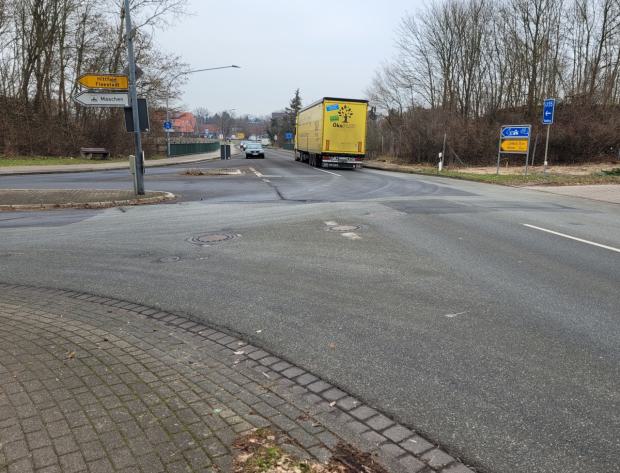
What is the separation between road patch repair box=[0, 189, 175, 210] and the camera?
14.3m

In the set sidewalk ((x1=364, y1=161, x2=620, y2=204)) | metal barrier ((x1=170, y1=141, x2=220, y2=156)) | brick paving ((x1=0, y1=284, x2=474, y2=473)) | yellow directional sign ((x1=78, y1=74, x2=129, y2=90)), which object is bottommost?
sidewalk ((x1=364, y1=161, x2=620, y2=204))

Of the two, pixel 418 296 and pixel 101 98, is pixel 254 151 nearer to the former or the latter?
pixel 101 98

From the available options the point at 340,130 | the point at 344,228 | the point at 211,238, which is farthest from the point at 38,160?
the point at 344,228

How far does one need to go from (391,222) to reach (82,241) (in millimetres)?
6263

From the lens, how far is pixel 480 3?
41.8 meters

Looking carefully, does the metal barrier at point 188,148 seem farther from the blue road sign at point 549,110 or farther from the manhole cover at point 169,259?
the manhole cover at point 169,259

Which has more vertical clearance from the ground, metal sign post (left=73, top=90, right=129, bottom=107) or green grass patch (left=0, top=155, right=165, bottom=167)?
metal sign post (left=73, top=90, right=129, bottom=107)

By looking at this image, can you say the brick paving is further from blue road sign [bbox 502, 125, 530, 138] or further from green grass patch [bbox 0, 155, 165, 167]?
green grass patch [bbox 0, 155, 165, 167]

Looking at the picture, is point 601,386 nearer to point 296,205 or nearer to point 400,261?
point 400,261

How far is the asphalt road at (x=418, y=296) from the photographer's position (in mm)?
3316

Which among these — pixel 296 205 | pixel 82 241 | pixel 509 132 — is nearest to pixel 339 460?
pixel 82 241

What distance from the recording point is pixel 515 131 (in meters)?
27.6

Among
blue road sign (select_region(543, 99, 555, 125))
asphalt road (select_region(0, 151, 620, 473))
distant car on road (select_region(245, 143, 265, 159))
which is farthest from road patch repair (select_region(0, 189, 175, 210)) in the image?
distant car on road (select_region(245, 143, 265, 159))

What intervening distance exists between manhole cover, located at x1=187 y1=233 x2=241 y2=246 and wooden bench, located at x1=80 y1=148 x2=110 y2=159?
34591 mm
